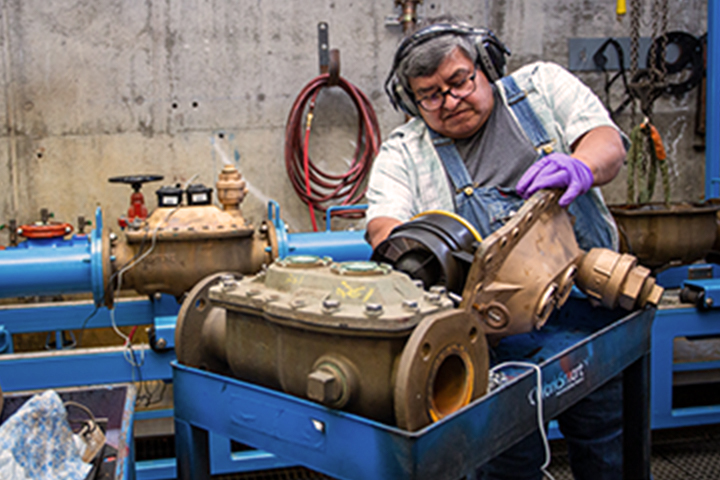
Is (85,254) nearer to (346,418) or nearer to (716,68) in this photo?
(346,418)

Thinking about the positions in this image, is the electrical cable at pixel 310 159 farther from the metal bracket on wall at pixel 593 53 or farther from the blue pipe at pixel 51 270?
the blue pipe at pixel 51 270

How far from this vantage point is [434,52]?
5.16ft

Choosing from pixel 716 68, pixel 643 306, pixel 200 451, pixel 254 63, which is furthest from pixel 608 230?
pixel 254 63

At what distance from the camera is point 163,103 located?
Result: 3959 millimetres

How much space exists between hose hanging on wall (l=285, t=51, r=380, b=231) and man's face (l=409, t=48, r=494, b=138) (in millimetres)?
2261

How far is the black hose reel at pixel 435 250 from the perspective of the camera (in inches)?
47.9

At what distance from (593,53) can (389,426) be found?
3920mm

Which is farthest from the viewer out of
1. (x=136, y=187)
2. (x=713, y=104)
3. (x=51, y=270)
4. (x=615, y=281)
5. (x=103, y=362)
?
(x=713, y=104)

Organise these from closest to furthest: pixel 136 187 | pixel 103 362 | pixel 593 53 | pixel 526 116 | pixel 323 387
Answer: pixel 323 387
pixel 526 116
pixel 103 362
pixel 136 187
pixel 593 53

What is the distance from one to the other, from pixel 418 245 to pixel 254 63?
10.1 ft

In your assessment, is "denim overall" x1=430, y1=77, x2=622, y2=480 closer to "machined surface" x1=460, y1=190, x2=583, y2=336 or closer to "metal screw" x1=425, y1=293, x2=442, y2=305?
"machined surface" x1=460, y1=190, x2=583, y2=336

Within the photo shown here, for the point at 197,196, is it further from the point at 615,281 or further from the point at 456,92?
the point at 615,281

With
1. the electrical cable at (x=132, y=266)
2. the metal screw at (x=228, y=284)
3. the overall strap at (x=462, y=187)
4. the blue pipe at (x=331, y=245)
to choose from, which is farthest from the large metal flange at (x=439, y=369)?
the blue pipe at (x=331, y=245)

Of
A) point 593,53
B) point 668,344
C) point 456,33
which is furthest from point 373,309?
point 593,53
